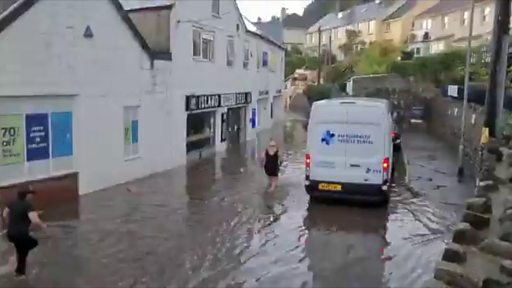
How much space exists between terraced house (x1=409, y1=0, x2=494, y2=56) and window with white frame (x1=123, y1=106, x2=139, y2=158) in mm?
35351

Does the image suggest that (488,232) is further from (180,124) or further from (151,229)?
(180,124)

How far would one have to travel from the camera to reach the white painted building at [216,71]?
2481 cm

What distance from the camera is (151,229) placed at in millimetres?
13742

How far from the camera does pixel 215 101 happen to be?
28.5m

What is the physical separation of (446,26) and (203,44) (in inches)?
1639

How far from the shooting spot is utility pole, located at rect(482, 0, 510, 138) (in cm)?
1891

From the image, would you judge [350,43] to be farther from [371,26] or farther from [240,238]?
[240,238]

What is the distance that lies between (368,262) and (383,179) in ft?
14.8

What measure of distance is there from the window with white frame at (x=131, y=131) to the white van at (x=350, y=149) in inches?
277

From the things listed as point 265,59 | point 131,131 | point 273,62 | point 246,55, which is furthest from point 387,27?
point 131,131

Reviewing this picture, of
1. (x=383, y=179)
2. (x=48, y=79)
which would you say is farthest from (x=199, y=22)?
(x=383, y=179)

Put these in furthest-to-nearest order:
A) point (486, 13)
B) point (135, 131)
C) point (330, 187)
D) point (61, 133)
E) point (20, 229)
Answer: point (486, 13) < point (135, 131) < point (61, 133) < point (330, 187) < point (20, 229)

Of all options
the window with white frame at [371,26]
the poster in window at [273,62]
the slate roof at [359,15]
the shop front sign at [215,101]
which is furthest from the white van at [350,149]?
the slate roof at [359,15]

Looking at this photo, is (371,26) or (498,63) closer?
(498,63)
